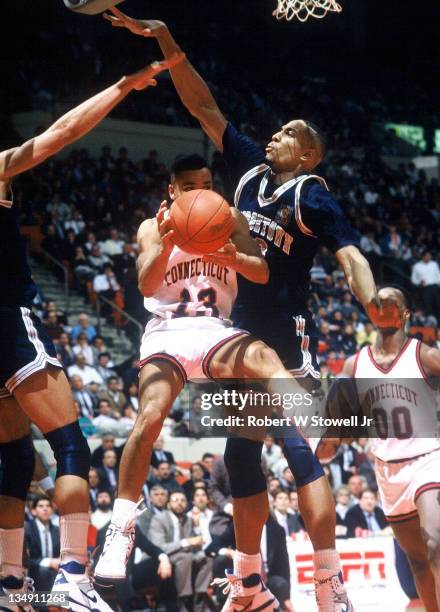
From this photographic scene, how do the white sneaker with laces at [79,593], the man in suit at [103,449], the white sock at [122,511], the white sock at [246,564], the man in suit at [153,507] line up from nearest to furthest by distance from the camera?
the white sneaker with laces at [79,593] → the white sock at [122,511] → the white sock at [246,564] → the man in suit at [153,507] → the man in suit at [103,449]

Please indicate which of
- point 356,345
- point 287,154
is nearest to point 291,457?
point 287,154

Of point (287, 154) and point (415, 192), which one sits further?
point (415, 192)

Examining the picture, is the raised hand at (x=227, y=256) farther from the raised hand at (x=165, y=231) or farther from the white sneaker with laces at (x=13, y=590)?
the white sneaker with laces at (x=13, y=590)

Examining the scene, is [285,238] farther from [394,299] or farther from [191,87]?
[394,299]

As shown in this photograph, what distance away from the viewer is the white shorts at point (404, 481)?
623 centimetres

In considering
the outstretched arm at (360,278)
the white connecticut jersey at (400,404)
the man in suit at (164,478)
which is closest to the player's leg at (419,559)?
the white connecticut jersey at (400,404)

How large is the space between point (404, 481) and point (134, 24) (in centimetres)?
319

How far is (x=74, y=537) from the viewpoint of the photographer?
15.7 ft

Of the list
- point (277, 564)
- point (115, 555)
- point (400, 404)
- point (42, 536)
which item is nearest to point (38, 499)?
point (42, 536)

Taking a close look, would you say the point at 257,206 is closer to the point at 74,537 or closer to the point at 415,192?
the point at 74,537

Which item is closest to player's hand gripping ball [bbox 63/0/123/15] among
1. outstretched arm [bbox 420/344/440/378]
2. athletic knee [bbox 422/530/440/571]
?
outstretched arm [bbox 420/344/440/378]

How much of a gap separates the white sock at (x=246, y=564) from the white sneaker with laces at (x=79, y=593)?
3.70 ft

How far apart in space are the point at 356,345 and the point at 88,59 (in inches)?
294

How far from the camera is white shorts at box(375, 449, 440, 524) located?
6.23 metres
